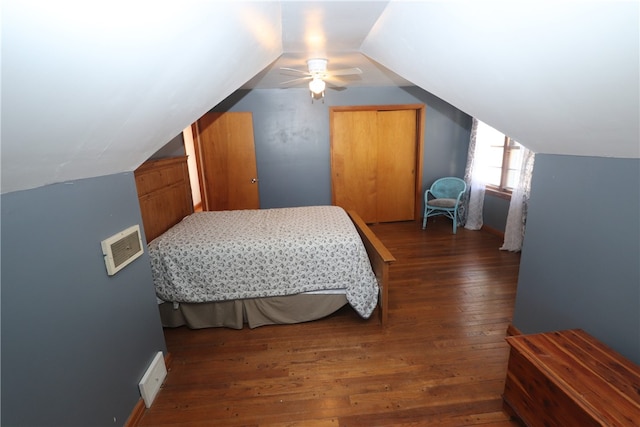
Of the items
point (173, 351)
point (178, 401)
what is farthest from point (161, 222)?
point (178, 401)

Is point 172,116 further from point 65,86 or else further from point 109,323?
point 109,323

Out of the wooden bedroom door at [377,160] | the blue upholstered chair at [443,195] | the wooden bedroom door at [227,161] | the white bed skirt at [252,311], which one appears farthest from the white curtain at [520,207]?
the wooden bedroom door at [227,161]

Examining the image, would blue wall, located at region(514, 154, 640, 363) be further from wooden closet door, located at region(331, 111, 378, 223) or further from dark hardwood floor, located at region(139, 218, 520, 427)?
wooden closet door, located at region(331, 111, 378, 223)

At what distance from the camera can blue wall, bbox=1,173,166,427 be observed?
0.95 metres

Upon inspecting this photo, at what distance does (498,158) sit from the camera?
422cm

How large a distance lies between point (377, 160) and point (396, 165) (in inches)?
13.4

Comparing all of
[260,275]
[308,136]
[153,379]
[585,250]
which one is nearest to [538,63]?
[585,250]

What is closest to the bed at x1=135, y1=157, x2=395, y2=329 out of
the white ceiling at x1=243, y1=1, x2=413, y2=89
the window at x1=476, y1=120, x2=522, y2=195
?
the white ceiling at x1=243, y1=1, x2=413, y2=89

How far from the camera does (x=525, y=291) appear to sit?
1979 mm

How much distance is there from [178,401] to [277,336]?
2.48 feet

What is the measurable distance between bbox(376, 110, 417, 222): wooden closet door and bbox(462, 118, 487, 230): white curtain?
0.83 metres

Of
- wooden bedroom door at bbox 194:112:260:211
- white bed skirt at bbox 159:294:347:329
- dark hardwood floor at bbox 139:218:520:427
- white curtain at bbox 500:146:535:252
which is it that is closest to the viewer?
dark hardwood floor at bbox 139:218:520:427

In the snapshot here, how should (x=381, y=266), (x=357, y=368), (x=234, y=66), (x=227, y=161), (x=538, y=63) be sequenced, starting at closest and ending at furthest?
(x=538, y=63), (x=234, y=66), (x=357, y=368), (x=381, y=266), (x=227, y=161)

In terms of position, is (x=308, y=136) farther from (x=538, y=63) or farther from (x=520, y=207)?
(x=538, y=63)
